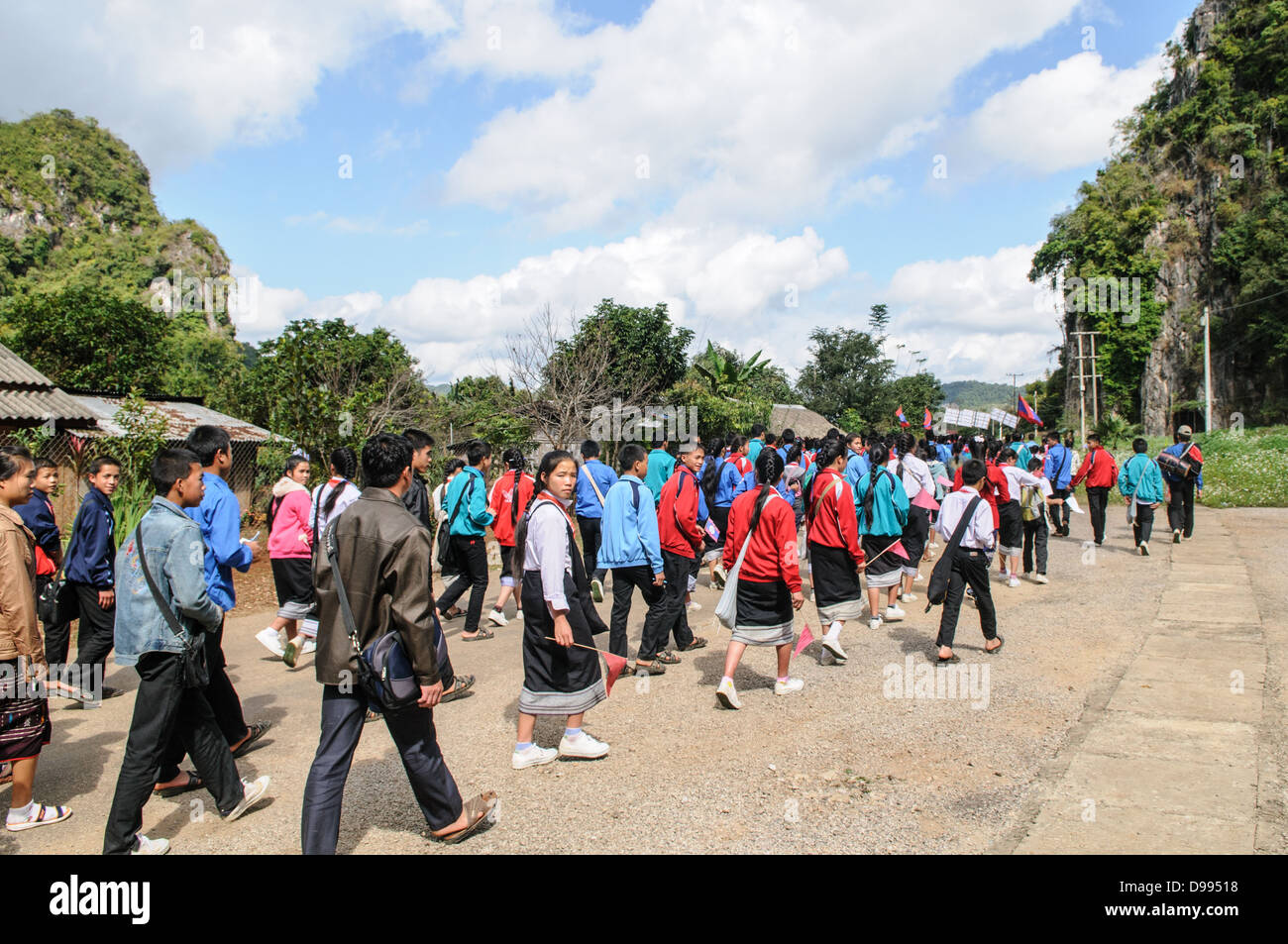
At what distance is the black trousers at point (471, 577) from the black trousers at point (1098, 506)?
8.56 m

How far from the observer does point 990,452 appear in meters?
10.9

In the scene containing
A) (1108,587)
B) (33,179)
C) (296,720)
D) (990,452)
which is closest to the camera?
(296,720)

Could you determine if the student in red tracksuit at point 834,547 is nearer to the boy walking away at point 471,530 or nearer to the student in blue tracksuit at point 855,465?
the student in blue tracksuit at point 855,465

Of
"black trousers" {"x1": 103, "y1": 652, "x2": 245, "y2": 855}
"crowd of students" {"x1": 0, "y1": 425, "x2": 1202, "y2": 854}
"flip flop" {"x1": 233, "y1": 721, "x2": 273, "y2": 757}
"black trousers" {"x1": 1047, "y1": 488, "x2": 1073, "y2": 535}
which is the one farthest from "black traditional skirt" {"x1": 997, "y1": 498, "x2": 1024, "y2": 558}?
"black trousers" {"x1": 103, "y1": 652, "x2": 245, "y2": 855}

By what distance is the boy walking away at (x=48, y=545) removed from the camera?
5.47 meters

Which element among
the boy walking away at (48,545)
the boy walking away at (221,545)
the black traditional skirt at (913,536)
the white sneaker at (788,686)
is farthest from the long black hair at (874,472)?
the boy walking away at (48,545)

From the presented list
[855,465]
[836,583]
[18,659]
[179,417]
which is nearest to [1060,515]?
[855,465]

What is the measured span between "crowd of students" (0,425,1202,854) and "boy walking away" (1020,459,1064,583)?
4 cm

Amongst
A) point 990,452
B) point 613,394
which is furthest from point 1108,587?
point 613,394

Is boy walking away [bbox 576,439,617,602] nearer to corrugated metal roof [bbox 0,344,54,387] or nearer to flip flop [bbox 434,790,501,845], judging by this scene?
flip flop [bbox 434,790,501,845]

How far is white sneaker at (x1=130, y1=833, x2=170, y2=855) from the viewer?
3398 millimetres

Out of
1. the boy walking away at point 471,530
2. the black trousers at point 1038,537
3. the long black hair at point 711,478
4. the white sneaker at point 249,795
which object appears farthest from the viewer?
the black trousers at point 1038,537
